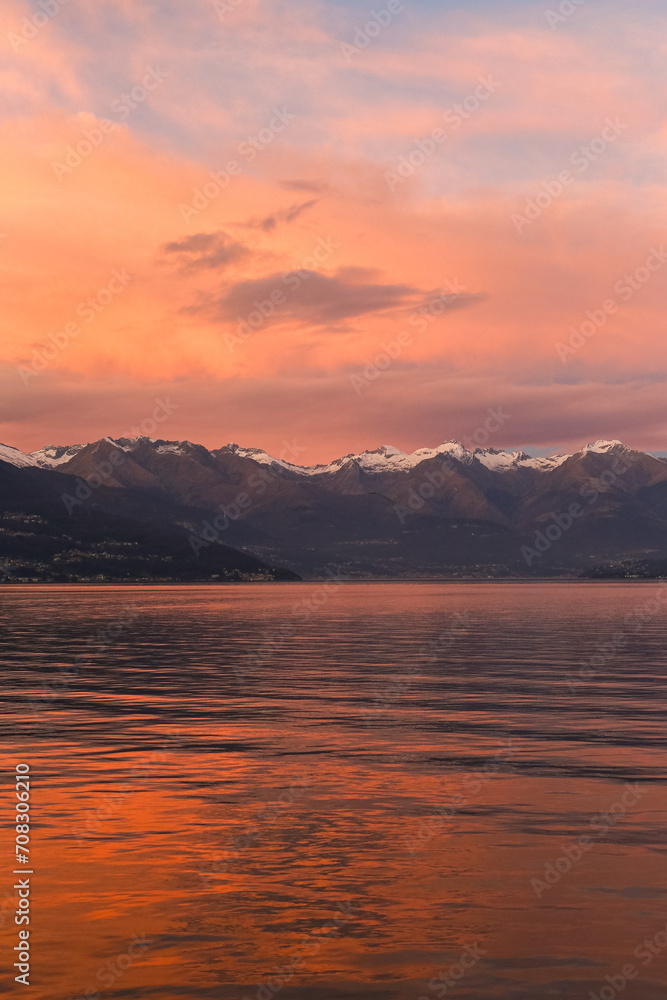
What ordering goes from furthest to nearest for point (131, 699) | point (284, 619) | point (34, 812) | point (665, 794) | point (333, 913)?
point (284, 619), point (131, 699), point (665, 794), point (34, 812), point (333, 913)

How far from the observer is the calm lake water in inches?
789

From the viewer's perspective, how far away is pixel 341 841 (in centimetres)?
2884

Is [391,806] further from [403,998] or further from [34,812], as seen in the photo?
[403,998]

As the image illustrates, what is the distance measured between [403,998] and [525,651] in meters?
84.4

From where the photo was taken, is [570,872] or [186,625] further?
[186,625]

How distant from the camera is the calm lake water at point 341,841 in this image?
2005 centimetres

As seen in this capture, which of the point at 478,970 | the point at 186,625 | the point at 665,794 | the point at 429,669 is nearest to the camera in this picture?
the point at 478,970

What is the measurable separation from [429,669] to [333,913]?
198 feet

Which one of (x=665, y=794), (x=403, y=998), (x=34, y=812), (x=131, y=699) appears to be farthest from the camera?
(x=131, y=699)

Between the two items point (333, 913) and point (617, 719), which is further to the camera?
point (617, 719)

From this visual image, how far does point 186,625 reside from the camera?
158375 mm

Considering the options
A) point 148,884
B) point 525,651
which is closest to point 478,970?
point 148,884

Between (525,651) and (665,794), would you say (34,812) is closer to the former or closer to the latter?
(665,794)

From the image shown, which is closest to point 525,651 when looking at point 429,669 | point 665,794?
point 429,669
